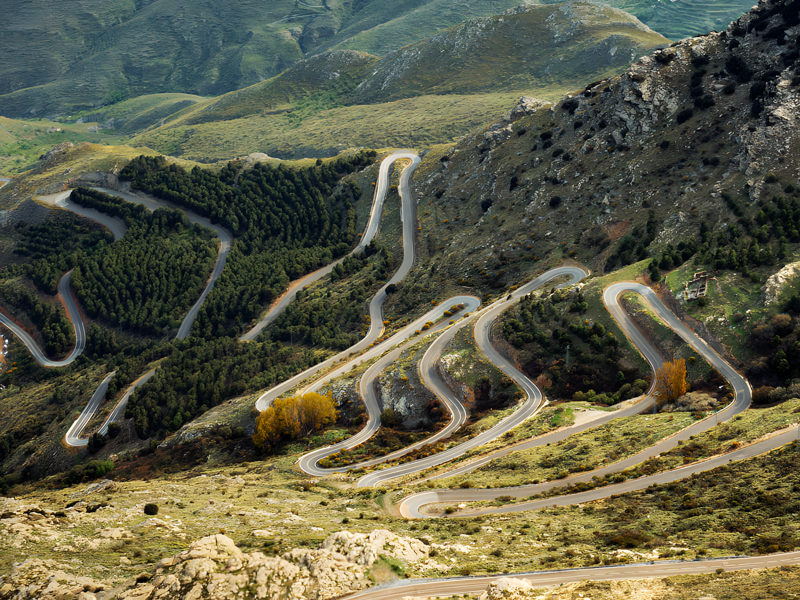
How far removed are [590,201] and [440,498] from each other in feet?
243

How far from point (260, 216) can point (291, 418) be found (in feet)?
314

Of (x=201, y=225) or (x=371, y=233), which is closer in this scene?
(x=371, y=233)

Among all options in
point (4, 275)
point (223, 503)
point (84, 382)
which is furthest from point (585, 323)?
point (4, 275)

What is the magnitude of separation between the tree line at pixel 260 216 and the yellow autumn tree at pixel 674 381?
95723mm

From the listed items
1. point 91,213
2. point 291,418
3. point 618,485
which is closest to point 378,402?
point 291,418

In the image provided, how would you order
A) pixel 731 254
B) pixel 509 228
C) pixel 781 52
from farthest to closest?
pixel 509 228 < pixel 781 52 < pixel 731 254

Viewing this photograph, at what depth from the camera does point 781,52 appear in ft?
309

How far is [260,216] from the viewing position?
6211 inches

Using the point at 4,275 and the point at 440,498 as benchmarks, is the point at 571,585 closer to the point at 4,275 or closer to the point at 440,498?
the point at 440,498

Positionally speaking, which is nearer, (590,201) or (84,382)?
(590,201)

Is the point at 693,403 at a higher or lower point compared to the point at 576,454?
higher

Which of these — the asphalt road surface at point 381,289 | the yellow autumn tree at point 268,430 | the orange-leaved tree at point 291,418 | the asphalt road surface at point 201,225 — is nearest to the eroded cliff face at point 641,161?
the asphalt road surface at point 381,289

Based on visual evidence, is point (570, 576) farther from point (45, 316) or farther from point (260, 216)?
point (45, 316)

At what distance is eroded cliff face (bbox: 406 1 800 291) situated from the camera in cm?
8588
